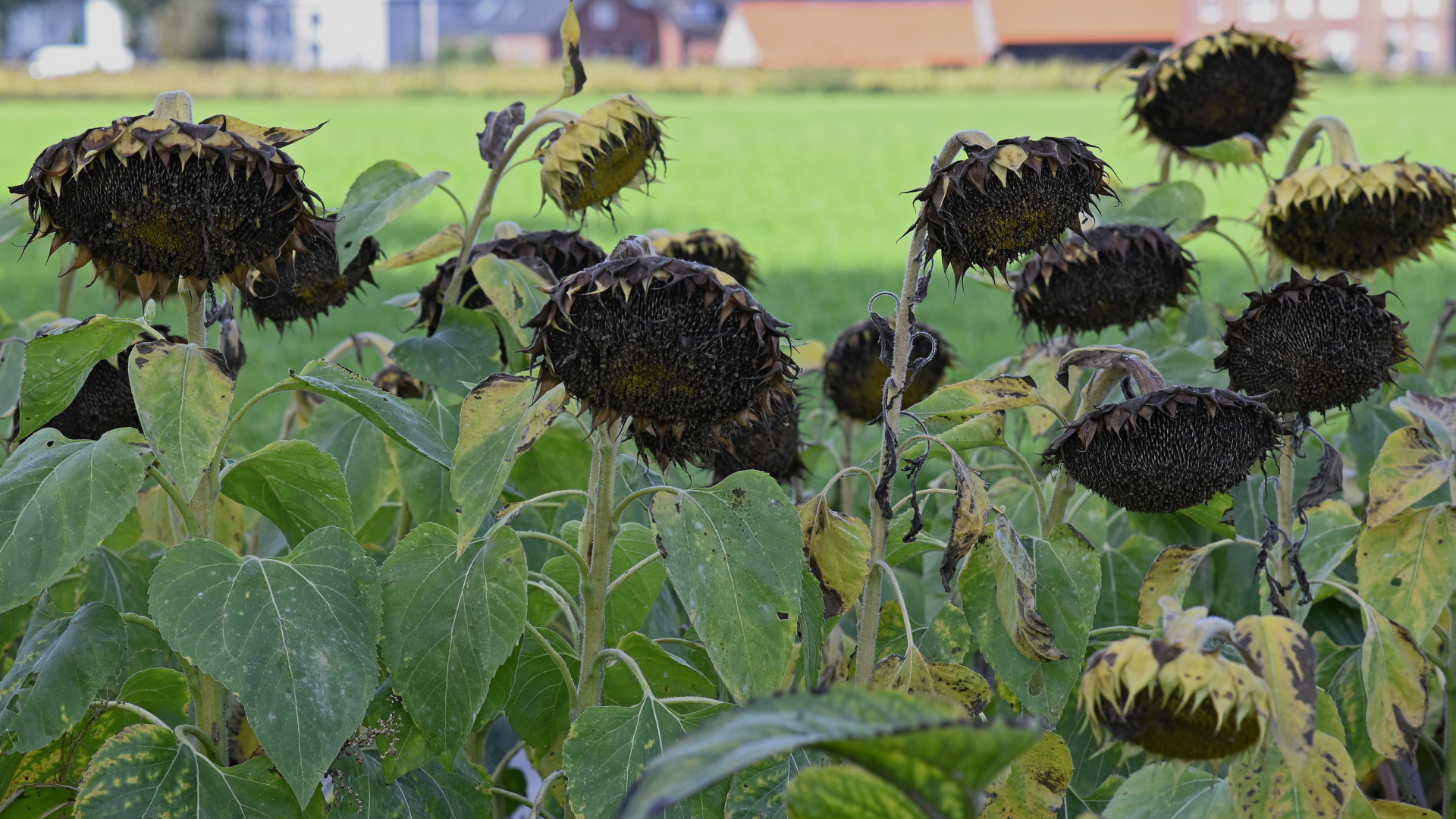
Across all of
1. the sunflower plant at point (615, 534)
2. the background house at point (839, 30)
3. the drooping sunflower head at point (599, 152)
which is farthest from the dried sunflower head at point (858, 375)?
the background house at point (839, 30)

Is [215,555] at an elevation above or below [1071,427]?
below

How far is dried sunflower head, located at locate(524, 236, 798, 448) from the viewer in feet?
3.69

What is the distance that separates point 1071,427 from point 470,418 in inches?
23.1

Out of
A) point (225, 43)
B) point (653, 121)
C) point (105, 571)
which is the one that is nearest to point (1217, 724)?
point (653, 121)

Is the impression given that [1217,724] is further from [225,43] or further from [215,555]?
[225,43]

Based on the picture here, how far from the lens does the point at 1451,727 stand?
1.69 metres

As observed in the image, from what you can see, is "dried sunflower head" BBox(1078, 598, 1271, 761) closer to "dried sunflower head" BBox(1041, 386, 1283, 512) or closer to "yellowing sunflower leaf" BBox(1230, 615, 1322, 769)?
"yellowing sunflower leaf" BBox(1230, 615, 1322, 769)

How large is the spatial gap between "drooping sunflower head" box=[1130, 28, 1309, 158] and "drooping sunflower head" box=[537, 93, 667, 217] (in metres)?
0.97

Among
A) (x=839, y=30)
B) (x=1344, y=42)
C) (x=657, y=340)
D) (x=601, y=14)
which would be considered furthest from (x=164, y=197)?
(x=1344, y=42)

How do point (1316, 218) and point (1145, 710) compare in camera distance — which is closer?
point (1145, 710)

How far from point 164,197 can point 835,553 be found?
728mm

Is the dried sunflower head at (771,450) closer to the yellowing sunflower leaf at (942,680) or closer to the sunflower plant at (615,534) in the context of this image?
the sunflower plant at (615,534)

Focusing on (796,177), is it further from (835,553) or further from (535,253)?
(835,553)

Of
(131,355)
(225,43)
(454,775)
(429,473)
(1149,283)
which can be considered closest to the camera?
(131,355)
